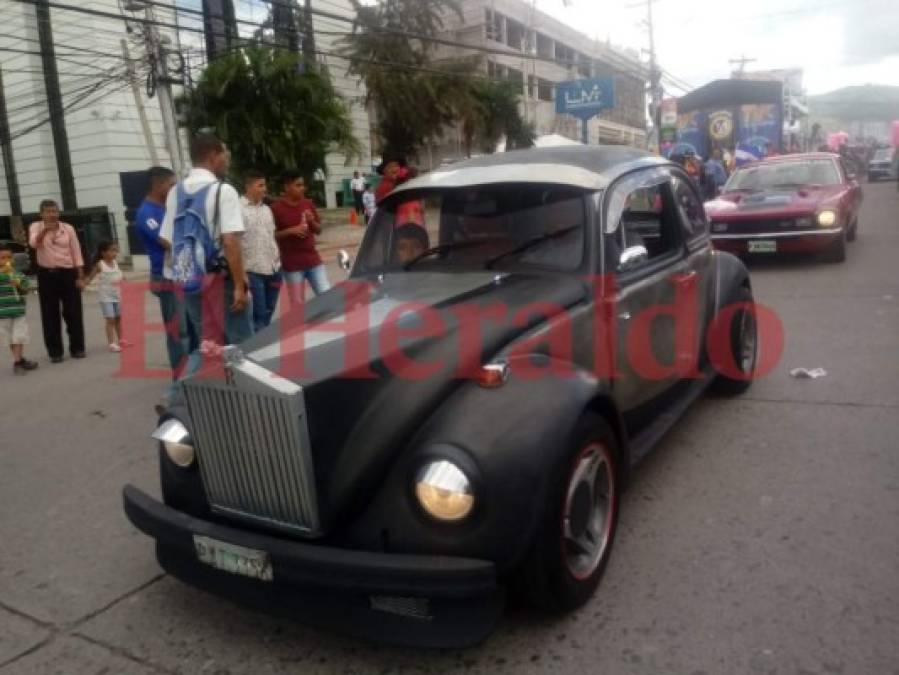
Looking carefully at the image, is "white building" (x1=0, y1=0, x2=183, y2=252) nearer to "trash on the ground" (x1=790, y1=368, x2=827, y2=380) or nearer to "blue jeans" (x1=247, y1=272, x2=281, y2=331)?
"blue jeans" (x1=247, y1=272, x2=281, y2=331)

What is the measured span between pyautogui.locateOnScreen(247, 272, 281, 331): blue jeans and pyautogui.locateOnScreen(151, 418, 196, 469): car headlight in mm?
3247

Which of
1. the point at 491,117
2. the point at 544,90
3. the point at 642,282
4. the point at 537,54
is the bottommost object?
the point at 642,282

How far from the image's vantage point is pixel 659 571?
119 inches

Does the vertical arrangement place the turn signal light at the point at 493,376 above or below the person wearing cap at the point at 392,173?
below

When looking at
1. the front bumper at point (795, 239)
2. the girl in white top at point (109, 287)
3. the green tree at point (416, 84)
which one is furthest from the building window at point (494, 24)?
the girl in white top at point (109, 287)

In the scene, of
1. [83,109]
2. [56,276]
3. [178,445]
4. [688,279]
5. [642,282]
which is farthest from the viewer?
[83,109]

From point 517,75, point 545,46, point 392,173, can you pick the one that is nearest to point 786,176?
point 392,173

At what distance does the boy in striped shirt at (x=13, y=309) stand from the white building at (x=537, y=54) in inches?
1155

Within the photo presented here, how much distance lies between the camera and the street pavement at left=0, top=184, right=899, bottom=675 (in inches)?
101

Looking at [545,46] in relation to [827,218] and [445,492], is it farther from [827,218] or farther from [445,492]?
[445,492]

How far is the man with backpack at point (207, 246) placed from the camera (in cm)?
488

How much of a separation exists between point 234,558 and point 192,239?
9.50 ft

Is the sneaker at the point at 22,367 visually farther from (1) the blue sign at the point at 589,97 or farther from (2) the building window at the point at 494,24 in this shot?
(2) the building window at the point at 494,24

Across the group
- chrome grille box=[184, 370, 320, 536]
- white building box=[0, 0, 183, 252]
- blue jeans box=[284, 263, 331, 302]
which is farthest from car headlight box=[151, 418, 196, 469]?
white building box=[0, 0, 183, 252]
